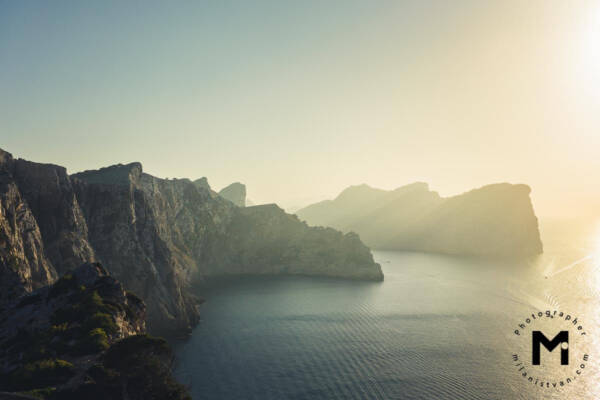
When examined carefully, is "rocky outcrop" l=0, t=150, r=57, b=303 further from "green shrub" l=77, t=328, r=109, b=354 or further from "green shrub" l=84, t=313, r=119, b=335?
"green shrub" l=77, t=328, r=109, b=354

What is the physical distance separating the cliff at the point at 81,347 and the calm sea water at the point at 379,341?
18102mm

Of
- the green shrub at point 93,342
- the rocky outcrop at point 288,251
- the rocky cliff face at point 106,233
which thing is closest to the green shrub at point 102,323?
the green shrub at point 93,342

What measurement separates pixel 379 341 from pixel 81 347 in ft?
187

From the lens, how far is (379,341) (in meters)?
69.9

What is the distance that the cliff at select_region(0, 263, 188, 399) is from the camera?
30.0m

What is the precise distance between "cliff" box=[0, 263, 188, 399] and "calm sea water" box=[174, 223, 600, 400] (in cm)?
1810

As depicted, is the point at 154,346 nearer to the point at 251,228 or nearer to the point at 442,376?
the point at 442,376

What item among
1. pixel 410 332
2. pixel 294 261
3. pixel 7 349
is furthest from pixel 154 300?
pixel 294 261

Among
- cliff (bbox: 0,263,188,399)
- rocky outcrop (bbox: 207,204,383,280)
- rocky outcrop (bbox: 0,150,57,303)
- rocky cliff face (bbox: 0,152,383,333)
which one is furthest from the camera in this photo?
rocky outcrop (bbox: 207,204,383,280)

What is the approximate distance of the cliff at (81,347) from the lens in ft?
98.5

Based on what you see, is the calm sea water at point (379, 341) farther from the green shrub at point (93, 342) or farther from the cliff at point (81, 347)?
the green shrub at point (93, 342)

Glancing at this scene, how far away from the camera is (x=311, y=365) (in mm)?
57469

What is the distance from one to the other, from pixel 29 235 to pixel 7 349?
27.1m

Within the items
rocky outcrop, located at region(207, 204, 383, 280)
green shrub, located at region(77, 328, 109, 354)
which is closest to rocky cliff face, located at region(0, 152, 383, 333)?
rocky outcrop, located at region(207, 204, 383, 280)
